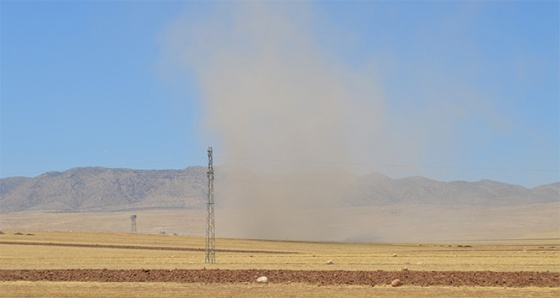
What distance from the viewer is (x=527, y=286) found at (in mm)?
43906

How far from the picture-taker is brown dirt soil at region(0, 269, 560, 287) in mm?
46062

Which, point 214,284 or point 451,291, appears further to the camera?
point 214,284

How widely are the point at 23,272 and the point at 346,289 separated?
24.7 metres

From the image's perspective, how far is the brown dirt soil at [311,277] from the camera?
151ft

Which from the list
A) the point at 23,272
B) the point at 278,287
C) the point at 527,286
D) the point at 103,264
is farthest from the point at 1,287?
the point at 527,286

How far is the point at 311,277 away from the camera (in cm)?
5016

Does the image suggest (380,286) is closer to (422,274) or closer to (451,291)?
(451,291)

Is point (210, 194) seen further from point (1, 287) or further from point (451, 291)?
point (451, 291)

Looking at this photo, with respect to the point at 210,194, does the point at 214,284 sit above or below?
below

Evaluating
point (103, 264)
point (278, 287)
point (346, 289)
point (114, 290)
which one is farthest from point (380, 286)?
point (103, 264)

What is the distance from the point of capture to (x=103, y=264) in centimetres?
6894

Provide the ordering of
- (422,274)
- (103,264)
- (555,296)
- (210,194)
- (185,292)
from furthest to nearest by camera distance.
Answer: (210,194) < (103,264) < (422,274) < (185,292) < (555,296)

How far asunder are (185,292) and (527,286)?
62.3 ft

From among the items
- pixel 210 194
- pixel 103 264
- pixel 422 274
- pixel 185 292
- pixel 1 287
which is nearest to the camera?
pixel 185 292
